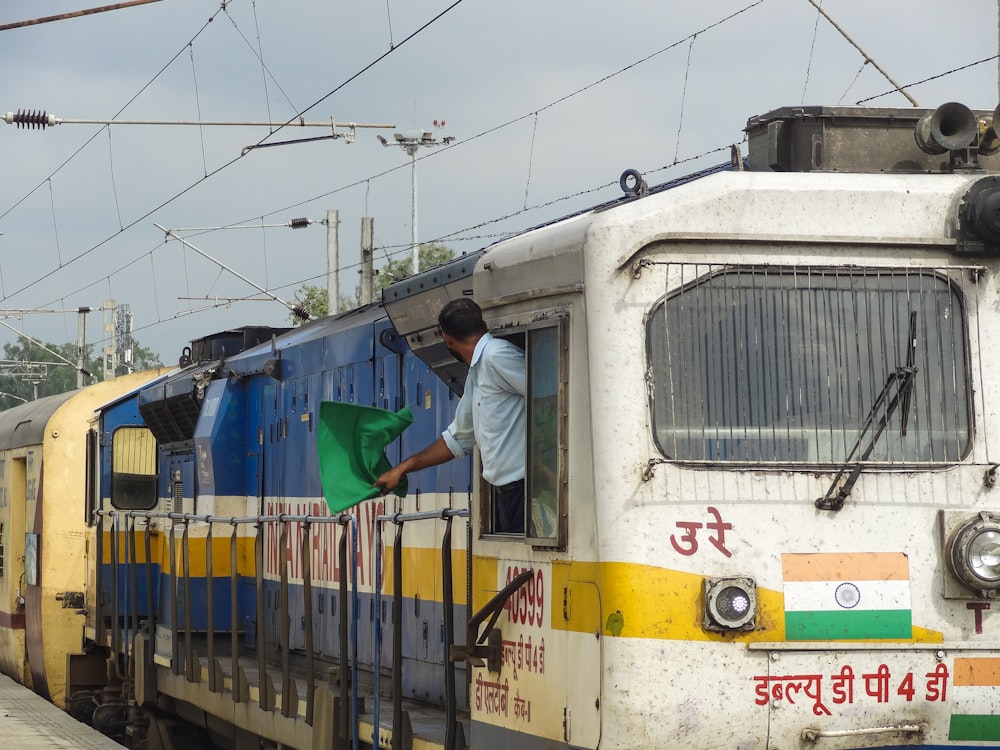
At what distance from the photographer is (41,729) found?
11.5 meters

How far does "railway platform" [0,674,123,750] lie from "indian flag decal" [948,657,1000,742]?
23.9 feet

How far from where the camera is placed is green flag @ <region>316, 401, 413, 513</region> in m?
6.24

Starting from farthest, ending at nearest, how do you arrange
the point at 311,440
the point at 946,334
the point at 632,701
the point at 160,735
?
the point at 160,735, the point at 311,440, the point at 946,334, the point at 632,701

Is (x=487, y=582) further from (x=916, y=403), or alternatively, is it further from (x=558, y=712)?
(x=916, y=403)

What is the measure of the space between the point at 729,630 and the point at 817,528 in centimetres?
43

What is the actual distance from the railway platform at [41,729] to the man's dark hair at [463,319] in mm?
6081

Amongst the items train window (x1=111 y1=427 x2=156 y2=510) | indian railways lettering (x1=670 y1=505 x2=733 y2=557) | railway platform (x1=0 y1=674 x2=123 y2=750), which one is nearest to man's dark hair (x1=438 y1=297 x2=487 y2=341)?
indian railways lettering (x1=670 y1=505 x2=733 y2=557)

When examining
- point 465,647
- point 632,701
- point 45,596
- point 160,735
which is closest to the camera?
point 632,701

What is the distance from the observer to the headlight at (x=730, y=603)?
447 cm

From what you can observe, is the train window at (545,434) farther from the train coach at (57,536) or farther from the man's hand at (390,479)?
the train coach at (57,536)

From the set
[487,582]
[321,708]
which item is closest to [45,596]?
[321,708]

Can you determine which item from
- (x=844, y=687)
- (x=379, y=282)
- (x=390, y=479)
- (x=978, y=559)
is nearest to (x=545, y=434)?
(x=390, y=479)

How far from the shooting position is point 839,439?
4648 millimetres

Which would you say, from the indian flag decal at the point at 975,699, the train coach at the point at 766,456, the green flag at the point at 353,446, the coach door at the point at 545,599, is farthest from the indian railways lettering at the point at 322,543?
the indian flag decal at the point at 975,699
